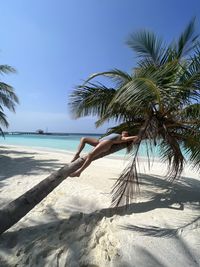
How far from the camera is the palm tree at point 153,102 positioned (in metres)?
4.27

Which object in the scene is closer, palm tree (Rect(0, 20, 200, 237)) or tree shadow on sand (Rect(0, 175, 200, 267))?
tree shadow on sand (Rect(0, 175, 200, 267))

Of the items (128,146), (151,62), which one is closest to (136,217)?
(128,146)

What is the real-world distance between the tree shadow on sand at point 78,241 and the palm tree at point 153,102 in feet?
1.87

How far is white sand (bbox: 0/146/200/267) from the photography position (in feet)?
9.39

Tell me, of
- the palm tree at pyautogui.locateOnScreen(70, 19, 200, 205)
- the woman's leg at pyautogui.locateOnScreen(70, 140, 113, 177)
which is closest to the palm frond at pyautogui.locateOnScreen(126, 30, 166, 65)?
the palm tree at pyautogui.locateOnScreen(70, 19, 200, 205)

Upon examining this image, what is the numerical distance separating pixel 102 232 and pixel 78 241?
0.39 metres

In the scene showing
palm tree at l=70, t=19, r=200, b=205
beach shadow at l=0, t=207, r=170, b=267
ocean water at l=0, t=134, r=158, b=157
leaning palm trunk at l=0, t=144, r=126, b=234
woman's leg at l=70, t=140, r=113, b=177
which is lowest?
ocean water at l=0, t=134, r=158, b=157

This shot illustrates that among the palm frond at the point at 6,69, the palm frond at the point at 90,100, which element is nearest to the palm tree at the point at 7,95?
the palm frond at the point at 6,69

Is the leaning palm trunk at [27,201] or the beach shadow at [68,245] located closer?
the beach shadow at [68,245]

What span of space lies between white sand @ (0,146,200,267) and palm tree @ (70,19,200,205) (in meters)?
0.49

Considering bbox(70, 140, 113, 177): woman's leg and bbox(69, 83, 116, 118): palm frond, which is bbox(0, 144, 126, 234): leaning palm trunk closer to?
bbox(70, 140, 113, 177): woman's leg

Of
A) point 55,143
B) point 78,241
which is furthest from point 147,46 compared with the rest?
point 55,143

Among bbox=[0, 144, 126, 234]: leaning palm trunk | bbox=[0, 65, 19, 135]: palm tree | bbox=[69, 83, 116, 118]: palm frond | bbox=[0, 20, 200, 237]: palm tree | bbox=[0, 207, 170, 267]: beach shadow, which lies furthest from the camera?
bbox=[0, 65, 19, 135]: palm tree

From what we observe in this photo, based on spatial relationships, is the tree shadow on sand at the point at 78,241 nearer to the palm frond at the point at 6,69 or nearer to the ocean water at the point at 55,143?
the ocean water at the point at 55,143
